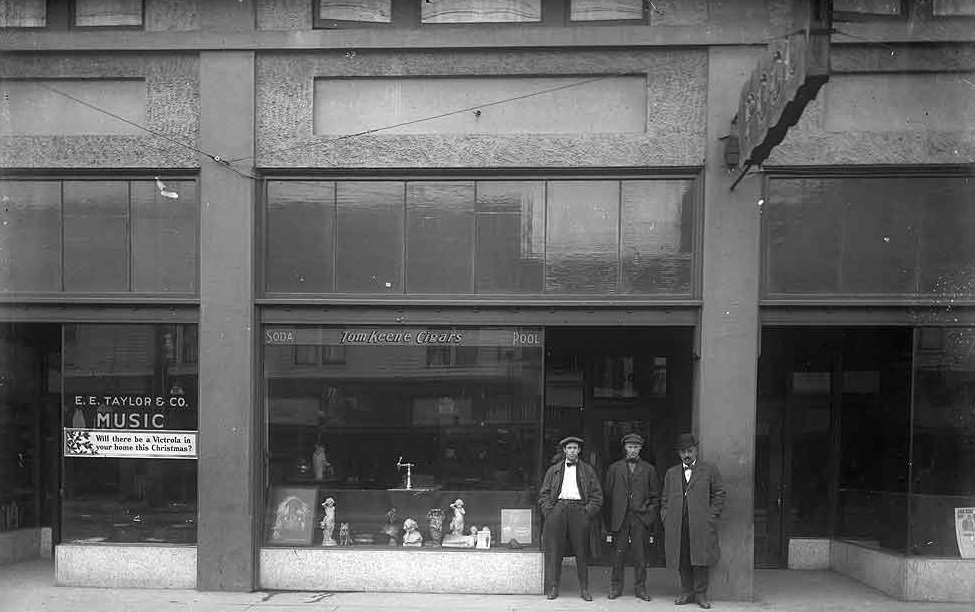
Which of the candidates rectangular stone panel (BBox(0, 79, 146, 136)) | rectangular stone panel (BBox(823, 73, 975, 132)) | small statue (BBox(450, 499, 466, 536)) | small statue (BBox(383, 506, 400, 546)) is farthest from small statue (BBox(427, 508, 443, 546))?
rectangular stone panel (BBox(823, 73, 975, 132))

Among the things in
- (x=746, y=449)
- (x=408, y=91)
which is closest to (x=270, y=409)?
(x=408, y=91)

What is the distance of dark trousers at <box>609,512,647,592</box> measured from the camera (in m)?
9.07

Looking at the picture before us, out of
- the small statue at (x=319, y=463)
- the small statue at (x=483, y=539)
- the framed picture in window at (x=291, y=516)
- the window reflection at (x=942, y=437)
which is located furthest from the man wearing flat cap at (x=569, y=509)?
the window reflection at (x=942, y=437)

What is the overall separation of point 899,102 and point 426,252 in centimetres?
544

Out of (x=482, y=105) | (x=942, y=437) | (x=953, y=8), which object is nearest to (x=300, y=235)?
(x=482, y=105)

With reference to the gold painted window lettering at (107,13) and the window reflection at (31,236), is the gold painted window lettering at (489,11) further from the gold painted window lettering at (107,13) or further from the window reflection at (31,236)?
the window reflection at (31,236)

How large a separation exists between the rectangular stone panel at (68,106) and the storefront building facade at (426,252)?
0.04 metres

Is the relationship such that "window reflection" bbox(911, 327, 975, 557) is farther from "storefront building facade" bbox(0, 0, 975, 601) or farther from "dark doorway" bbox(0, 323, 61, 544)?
"dark doorway" bbox(0, 323, 61, 544)

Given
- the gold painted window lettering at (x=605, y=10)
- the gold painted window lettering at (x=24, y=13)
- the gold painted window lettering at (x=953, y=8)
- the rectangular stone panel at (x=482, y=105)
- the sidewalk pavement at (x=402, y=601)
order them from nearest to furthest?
1. the sidewalk pavement at (x=402, y=601)
2. the gold painted window lettering at (x=953, y=8)
3. the gold painted window lettering at (x=605, y=10)
4. the rectangular stone panel at (x=482, y=105)
5. the gold painted window lettering at (x=24, y=13)

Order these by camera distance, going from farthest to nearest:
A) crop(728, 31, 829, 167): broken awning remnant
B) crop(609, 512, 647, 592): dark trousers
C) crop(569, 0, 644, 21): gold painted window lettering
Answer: crop(569, 0, 644, 21): gold painted window lettering
crop(609, 512, 647, 592): dark trousers
crop(728, 31, 829, 167): broken awning remnant

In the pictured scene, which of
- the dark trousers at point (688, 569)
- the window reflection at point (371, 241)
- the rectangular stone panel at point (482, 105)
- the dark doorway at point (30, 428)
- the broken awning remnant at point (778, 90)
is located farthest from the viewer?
the dark doorway at point (30, 428)

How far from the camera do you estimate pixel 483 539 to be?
9.42 meters

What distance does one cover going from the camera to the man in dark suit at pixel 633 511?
908 cm

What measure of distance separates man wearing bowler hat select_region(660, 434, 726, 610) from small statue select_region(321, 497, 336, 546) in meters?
3.70
